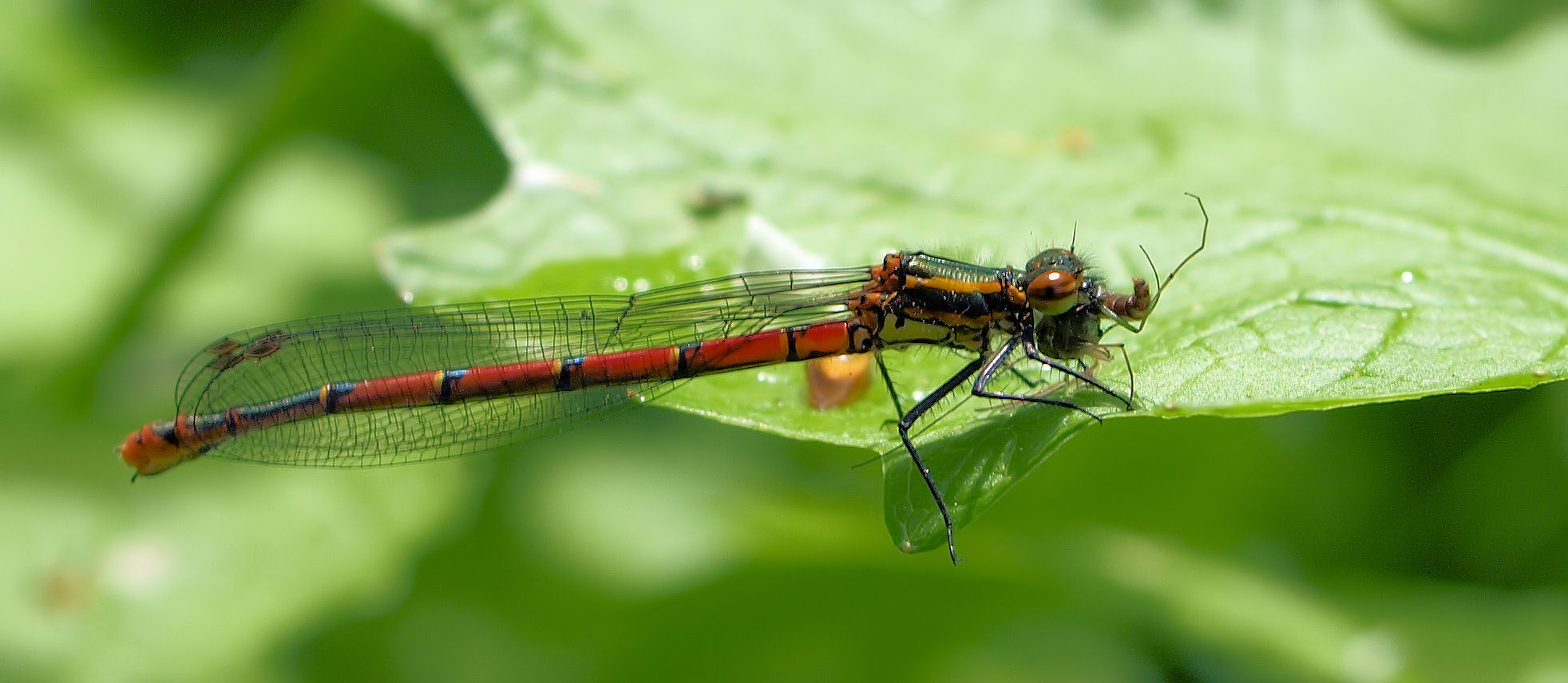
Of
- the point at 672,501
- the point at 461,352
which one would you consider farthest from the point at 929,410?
the point at 672,501

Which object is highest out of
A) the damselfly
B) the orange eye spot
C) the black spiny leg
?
the damselfly

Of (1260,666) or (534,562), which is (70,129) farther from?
(1260,666)

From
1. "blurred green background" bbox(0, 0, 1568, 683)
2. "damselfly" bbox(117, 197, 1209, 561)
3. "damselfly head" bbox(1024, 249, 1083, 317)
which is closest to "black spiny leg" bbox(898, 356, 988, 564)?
"damselfly" bbox(117, 197, 1209, 561)

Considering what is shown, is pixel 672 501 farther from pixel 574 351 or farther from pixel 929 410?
Result: pixel 929 410

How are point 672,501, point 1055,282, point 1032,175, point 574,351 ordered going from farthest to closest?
1. point 672,501
2. point 574,351
3. point 1032,175
4. point 1055,282

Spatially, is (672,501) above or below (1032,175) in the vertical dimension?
below

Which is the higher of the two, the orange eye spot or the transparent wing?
the transparent wing

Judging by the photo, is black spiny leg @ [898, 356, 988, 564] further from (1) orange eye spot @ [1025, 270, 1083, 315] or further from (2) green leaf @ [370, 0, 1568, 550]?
(1) orange eye spot @ [1025, 270, 1083, 315]

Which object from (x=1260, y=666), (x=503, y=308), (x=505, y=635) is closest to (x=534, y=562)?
(x=505, y=635)
